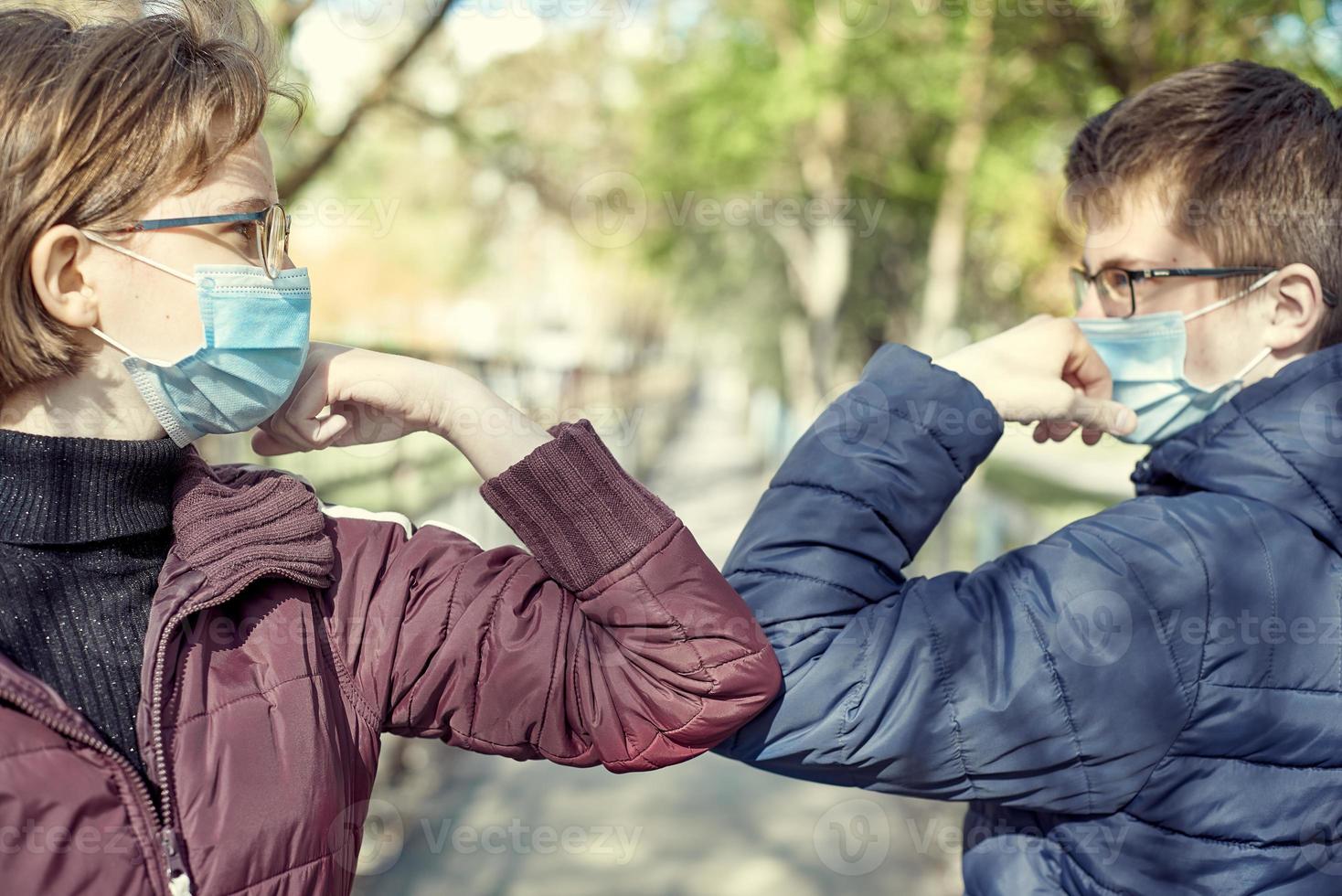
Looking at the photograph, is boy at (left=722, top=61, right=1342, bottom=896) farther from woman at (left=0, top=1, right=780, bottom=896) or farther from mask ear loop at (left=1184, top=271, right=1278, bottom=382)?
woman at (left=0, top=1, right=780, bottom=896)

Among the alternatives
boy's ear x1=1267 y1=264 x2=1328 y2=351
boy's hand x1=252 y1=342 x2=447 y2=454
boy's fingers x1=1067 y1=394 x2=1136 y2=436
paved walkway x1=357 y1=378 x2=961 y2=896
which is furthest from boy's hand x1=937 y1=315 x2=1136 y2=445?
paved walkway x1=357 y1=378 x2=961 y2=896

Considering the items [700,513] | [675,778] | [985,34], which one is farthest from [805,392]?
[675,778]

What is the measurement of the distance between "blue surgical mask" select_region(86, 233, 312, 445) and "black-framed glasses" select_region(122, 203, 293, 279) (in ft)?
0.08

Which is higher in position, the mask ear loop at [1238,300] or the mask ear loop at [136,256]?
the mask ear loop at [1238,300]

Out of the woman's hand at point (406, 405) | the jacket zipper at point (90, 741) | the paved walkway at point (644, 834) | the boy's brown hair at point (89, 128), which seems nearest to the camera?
the jacket zipper at point (90, 741)

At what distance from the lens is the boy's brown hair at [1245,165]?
185 centimetres

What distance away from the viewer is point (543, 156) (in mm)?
10891

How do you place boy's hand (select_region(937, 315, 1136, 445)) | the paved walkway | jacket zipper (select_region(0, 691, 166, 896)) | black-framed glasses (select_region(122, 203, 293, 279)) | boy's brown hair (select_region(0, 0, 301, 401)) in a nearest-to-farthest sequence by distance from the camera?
jacket zipper (select_region(0, 691, 166, 896)) → boy's brown hair (select_region(0, 0, 301, 401)) → black-framed glasses (select_region(122, 203, 293, 279)) → boy's hand (select_region(937, 315, 1136, 445)) → the paved walkway

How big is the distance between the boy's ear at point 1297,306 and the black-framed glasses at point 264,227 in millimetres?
1516

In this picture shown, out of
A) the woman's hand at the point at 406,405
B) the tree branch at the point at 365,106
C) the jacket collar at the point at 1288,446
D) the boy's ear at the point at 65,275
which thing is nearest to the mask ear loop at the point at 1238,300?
the jacket collar at the point at 1288,446

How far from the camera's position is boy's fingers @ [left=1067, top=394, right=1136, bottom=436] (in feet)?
6.15

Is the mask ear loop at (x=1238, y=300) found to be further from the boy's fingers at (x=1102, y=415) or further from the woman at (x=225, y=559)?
the woman at (x=225, y=559)

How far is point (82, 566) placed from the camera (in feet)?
4.94

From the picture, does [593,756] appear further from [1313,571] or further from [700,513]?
[700,513]
